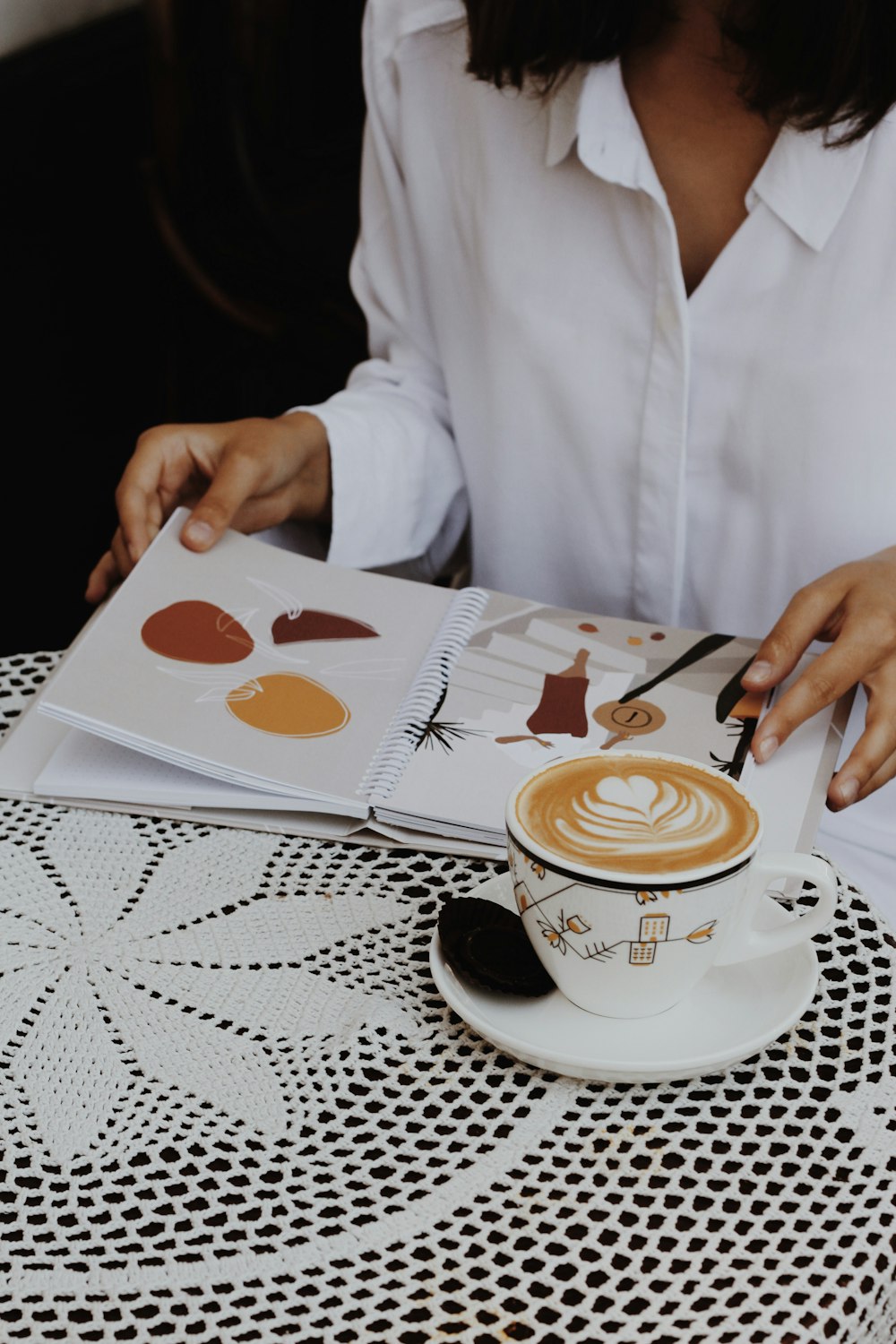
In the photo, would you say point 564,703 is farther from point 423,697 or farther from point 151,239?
point 151,239

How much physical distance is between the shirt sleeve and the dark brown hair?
0.15 meters

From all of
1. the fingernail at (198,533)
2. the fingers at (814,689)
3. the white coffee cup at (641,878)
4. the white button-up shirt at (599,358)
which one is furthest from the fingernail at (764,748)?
the fingernail at (198,533)

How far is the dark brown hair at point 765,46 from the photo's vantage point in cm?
78

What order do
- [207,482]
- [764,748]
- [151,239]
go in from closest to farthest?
[764,748] < [207,482] < [151,239]

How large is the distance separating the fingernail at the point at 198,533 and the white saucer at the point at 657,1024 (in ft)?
1.13

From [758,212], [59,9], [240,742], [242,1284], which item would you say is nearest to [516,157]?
[758,212]

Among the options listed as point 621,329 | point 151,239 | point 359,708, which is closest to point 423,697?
point 359,708

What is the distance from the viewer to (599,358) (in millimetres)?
972

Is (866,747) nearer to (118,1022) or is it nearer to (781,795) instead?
(781,795)

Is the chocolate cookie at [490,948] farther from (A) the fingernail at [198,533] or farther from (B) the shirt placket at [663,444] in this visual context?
(B) the shirt placket at [663,444]

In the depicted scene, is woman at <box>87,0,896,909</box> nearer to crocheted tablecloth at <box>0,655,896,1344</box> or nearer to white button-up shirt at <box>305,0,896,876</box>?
white button-up shirt at <box>305,0,896,876</box>

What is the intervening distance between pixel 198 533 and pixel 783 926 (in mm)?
435

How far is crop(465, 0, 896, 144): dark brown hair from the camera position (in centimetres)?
78

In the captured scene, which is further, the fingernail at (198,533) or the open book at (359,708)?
the fingernail at (198,533)
